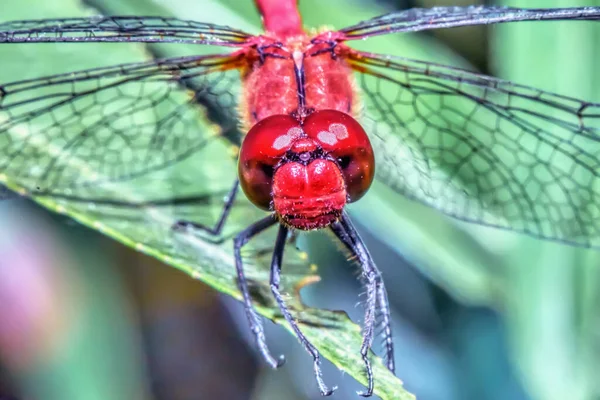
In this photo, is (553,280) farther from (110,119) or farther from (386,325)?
(110,119)

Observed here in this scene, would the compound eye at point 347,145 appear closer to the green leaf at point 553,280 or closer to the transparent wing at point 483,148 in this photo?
the transparent wing at point 483,148

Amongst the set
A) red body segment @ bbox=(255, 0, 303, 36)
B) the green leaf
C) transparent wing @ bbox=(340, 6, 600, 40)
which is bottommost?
the green leaf

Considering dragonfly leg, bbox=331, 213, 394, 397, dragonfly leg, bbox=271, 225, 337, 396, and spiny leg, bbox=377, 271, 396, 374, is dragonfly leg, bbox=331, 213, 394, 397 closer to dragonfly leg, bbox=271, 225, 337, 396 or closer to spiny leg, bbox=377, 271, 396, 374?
spiny leg, bbox=377, 271, 396, 374

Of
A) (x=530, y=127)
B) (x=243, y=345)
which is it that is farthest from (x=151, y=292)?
(x=530, y=127)

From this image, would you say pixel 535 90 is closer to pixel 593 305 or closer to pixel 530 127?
pixel 530 127

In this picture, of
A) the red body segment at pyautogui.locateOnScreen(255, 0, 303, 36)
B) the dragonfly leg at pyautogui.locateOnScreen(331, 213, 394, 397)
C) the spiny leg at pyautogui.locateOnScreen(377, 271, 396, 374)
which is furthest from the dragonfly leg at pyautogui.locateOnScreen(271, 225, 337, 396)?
the red body segment at pyautogui.locateOnScreen(255, 0, 303, 36)

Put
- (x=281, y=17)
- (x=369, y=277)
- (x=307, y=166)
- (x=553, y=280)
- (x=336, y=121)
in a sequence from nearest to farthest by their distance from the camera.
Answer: (x=307, y=166)
(x=336, y=121)
(x=369, y=277)
(x=281, y=17)
(x=553, y=280)

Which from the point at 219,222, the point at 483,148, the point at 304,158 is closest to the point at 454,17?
the point at 483,148
